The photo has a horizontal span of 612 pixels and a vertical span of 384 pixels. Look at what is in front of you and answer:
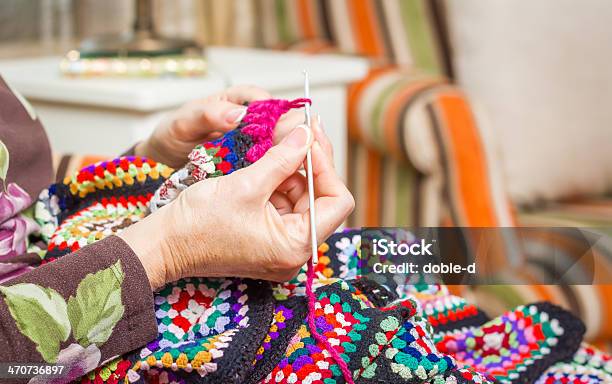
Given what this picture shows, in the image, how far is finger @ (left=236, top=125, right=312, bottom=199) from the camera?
0.57 meters

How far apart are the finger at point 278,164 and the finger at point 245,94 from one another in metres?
0.15

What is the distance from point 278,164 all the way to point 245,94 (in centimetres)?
18

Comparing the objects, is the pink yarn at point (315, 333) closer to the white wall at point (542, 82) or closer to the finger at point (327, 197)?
the finger at point (327, 197)

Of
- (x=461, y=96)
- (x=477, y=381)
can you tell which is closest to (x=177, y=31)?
(x=461, y=96)

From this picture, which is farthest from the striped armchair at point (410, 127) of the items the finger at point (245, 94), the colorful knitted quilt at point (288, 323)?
the finger at point (245, 94)

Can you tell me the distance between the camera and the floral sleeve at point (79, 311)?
55 centimetres

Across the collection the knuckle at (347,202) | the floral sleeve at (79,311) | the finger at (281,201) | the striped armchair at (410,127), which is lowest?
the striped armchair at (410,127)

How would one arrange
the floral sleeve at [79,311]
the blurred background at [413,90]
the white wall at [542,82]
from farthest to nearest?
the white wall at [542,82], the blurred background at [413,90], the floral sleeve at [79,311]

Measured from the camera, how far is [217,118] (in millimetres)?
732

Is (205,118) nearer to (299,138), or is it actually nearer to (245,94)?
(245,94)

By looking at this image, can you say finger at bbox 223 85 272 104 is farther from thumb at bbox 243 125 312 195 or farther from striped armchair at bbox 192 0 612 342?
striped armchair at bbox 192 0 612 342

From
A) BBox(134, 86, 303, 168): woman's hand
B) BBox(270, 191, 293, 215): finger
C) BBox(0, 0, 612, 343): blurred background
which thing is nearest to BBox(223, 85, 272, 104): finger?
BBox(134, 86, 303, 168): woman's hand

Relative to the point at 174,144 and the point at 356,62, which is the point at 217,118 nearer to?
the point at 174,144

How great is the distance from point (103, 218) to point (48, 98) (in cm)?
69
